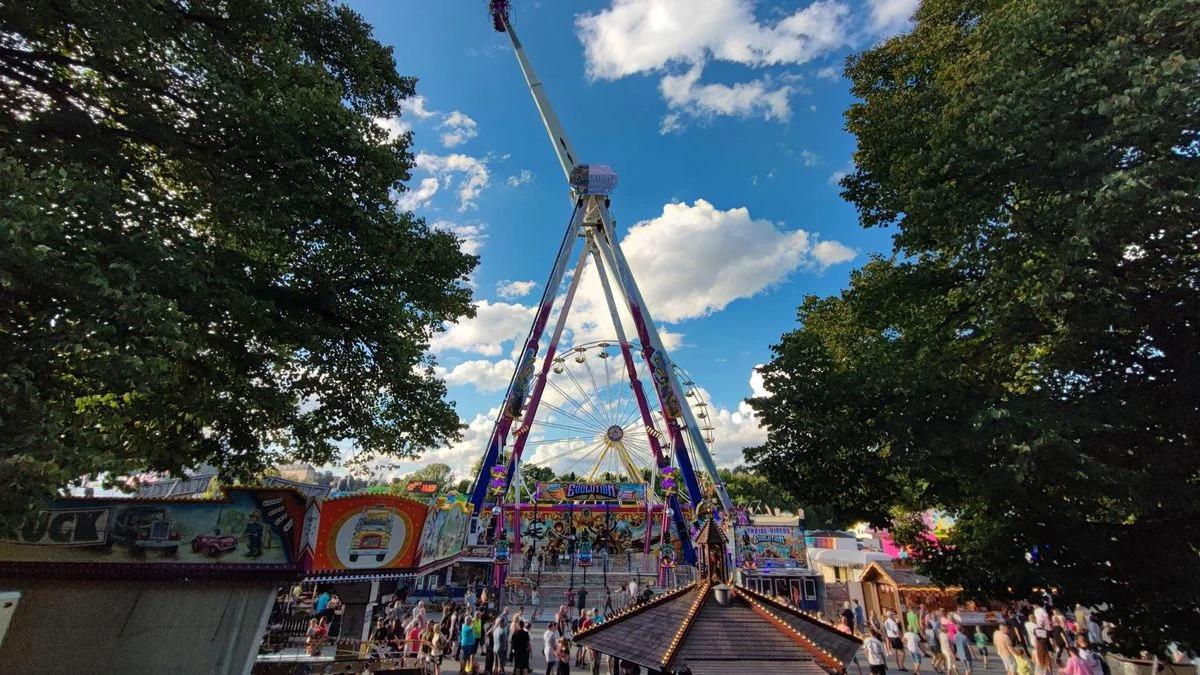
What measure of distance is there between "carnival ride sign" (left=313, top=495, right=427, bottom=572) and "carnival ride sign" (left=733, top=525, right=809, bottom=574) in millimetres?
17077

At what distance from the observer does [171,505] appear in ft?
28.8

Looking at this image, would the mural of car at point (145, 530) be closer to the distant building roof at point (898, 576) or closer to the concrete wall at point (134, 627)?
the concrete wall at point (134, 627)

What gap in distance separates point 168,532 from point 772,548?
2390 centimetres

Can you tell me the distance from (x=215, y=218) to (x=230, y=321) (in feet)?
5.60

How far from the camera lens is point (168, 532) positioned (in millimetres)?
8719

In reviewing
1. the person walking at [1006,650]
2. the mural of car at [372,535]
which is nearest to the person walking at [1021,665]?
the person walking at [1006,650]

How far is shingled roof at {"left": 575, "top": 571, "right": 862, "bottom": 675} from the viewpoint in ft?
16.8

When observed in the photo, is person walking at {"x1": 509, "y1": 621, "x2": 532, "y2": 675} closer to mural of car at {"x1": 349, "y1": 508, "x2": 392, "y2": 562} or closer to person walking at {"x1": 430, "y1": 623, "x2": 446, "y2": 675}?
person walking at {"x1": 430, "y1": 623, "x2": 446, "y2": 675}

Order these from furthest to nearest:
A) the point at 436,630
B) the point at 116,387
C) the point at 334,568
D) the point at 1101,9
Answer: the point at 436,630, the point at 334,568, the point at 1101,9, the point at 116,387

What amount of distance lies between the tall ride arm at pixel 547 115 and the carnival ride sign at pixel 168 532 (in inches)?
960

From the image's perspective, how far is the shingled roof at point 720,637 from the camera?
16.8 feet

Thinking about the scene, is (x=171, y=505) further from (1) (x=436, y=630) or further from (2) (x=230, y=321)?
(1) (x=436, y=630)

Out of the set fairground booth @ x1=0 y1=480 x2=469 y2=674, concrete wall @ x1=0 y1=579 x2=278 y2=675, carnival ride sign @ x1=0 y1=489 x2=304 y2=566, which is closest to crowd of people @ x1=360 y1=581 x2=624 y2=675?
fairground booth @ x1=0 y1=480 x2=469 y2=674

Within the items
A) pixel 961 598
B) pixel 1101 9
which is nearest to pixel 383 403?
pixel 961 598
